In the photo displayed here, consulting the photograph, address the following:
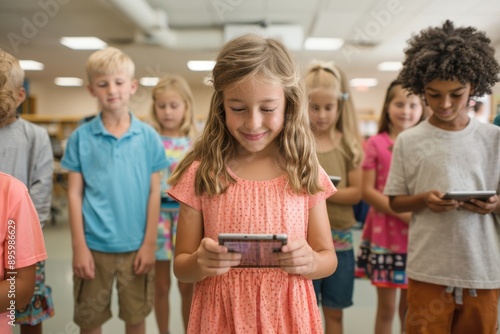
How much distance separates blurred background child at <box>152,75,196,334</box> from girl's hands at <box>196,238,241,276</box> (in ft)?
4.33

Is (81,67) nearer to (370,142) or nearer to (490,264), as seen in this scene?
(370,142)

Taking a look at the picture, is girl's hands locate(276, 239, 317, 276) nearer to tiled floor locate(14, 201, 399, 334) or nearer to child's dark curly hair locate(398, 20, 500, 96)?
child's dark curly hair locate(398, 20, 500, 96)

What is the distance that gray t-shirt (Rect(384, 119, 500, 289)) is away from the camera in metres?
1.46

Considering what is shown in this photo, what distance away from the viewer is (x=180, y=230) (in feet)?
3.96

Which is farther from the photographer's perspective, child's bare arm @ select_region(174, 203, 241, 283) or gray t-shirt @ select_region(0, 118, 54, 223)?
gray t-shirt @ select_region(0, 118, 54, 223)

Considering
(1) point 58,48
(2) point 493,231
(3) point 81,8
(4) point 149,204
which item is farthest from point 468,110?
(1) point 58,48

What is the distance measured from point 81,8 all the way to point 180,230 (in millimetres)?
5257

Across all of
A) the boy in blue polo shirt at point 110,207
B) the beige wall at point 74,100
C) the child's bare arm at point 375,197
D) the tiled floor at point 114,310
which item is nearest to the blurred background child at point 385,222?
the child's bare arm at point 375,197

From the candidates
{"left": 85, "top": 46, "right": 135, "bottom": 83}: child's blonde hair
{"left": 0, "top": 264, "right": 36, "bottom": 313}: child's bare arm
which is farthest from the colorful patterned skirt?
{"left": 85, "top": 46, "right": 135, "bottom": 83}: child's blonde hair

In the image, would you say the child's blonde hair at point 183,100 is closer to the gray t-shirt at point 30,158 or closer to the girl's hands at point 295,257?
the gray t-shirt at point 30,158

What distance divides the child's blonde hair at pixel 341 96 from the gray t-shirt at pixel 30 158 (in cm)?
119

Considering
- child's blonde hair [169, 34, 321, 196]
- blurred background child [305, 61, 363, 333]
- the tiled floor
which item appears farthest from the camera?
the tiled floor

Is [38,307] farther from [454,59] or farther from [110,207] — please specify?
[454,59]

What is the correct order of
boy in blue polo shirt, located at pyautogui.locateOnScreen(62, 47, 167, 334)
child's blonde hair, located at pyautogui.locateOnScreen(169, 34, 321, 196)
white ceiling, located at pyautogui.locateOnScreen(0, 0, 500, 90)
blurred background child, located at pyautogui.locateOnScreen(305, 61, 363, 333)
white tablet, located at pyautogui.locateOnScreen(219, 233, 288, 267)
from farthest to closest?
white ceiling, located at pyautogui.locateOnScreen(0, 0, 500, 90) < blurred background child, located at pyautogui.locateOnScreen(305, 61, 363, 333) < boy in blue polo shirt, located at pyautogui.locateOnScreen(62, 47, 167, 334) < child's blonde hair, located at pyautogui.locateOnScreen(169, 34, 321, 196) < white tablet, located at pyautogui.locateOnScreen(219, 233, 288, 267)
